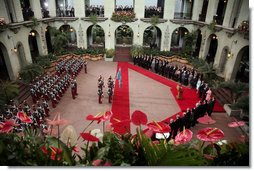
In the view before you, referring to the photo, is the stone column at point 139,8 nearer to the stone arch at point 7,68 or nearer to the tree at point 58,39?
the tree at point 58,39

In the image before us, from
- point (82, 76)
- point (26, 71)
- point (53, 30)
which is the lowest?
point (82, 76)

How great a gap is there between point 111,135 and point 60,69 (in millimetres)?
15654

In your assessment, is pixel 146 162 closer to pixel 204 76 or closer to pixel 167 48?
pixel 204 76

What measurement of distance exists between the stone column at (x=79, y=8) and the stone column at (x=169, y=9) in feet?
29.8

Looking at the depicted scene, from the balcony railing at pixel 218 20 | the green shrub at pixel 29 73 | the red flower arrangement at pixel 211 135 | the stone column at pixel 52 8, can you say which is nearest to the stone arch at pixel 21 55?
the green shrub at pixel 29 73

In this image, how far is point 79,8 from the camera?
2262 centimetres

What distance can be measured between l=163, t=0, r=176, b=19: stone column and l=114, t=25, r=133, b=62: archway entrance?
6.02 m

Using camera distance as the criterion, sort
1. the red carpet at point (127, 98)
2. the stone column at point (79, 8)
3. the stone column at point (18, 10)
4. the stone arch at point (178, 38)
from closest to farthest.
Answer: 1. the red carpet at point (127, 98)
2. the stone column at point (18, 10)
3. the stone column at point (79, 8)
4. the stone arch at point (178, 38)

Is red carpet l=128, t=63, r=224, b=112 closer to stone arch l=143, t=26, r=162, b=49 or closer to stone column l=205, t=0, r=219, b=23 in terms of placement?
stone column l=205, t=0, r=219, b=23

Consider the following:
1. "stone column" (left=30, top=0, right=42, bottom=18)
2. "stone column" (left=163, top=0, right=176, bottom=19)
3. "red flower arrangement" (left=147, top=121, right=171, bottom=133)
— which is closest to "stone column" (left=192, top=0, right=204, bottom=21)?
"stone column" (left=163, top=0, right=176, bottom=19)

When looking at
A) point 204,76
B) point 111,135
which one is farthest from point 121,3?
point 111,135

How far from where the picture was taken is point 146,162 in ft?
6.76

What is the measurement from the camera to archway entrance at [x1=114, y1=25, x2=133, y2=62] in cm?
2294

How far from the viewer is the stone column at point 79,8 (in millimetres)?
22288
